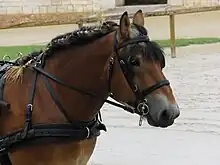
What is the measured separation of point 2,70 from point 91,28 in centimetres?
73

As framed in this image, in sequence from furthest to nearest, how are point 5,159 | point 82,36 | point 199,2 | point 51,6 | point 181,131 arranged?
point 51,6, point 199,2, point 181,131, point 5,159, point 82,36

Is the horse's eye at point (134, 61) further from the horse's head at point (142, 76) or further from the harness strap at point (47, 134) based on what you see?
the harness strap at point (47, 134)

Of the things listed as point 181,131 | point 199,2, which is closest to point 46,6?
point 199,2

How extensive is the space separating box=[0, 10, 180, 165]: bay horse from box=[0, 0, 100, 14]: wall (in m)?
18.7

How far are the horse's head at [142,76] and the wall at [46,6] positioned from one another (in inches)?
753

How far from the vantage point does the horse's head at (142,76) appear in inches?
126

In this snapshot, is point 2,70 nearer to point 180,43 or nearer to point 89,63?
point 89,63

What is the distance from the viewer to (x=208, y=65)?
40.0 ft

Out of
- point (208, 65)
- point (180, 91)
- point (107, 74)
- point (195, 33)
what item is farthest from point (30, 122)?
point (195, 33)

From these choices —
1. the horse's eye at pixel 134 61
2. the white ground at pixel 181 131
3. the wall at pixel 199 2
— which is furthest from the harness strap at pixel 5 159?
the wall at pixel 199 2

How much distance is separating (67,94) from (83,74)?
0.16m

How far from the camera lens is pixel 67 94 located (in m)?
3.56

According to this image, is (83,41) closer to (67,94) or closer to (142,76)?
(67,94)

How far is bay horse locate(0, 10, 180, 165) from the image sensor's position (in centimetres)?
332
